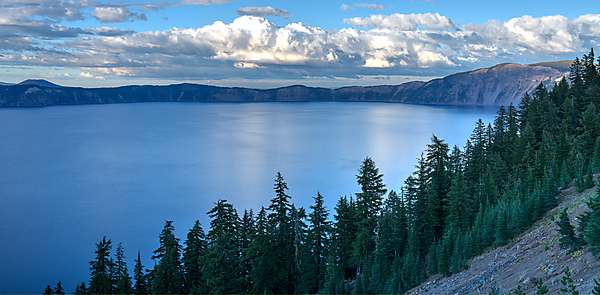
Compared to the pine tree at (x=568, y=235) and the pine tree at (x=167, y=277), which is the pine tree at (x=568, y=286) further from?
the pine tree at (x=167, y=277)

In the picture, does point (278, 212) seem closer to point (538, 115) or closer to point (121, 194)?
point (538, 115)

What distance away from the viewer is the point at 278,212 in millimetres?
37438

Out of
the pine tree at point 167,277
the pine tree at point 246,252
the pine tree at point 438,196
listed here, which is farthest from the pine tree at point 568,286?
the pine tree at point 167,277

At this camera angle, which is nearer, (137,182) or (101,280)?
(101,280)

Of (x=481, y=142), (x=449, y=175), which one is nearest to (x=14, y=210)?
(x=449, y=175)

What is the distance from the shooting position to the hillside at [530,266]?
612 inches

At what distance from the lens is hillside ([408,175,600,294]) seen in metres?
15.6

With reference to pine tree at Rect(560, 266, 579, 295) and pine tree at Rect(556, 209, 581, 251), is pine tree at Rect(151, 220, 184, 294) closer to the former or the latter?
pine tree at Rect(556, 209, 581, 251)

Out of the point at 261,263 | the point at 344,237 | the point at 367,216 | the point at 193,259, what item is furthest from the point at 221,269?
the point at 367,216

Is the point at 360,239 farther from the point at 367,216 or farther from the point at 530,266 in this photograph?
the point at 530,266

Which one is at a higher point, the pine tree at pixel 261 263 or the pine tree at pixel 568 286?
the pine tree at pixel 568 286

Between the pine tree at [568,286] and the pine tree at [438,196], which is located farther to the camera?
the pine tree at [438,196]

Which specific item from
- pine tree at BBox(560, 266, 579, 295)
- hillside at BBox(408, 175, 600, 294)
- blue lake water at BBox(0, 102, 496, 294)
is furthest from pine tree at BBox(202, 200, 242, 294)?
blue lake water at BBox(0, 102, 496, 294)

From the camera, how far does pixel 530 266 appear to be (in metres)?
19.3
